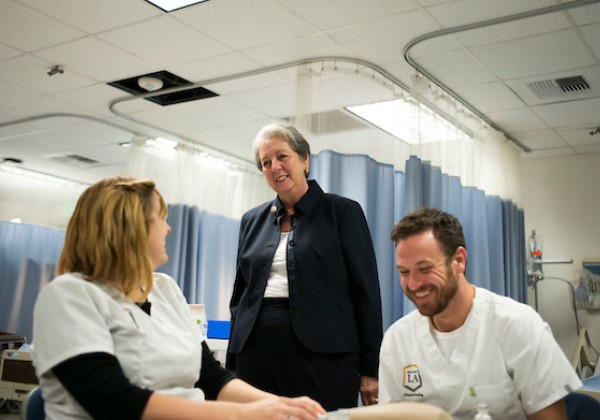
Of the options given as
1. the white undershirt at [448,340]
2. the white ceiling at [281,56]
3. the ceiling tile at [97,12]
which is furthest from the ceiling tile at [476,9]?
the white undershirt at [448,340]

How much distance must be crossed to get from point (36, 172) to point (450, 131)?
16.0 feet

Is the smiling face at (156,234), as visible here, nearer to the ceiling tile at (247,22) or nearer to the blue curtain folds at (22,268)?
the ceiling tile at (247,22)

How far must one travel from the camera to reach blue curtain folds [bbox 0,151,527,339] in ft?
11.5

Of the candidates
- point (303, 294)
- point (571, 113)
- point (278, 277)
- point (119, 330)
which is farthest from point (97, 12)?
A: point (571, 113)

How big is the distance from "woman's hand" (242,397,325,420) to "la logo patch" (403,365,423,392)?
344 mm

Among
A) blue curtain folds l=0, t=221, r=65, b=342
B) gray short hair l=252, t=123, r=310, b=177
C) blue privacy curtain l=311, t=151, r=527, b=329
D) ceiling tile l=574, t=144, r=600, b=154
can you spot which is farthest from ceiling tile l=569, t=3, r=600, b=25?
blue curtain folds l=0, t=221, r=65, b=342

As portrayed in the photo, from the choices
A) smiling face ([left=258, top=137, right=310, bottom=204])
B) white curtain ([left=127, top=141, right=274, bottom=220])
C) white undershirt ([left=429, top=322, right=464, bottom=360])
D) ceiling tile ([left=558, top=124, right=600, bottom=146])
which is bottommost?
white undershirt ([left=429, top=322, right=464, bottom=360])

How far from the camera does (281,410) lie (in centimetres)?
127

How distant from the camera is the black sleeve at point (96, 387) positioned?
3.88 ft

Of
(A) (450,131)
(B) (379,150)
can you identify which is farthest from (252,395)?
(A) (450,131)

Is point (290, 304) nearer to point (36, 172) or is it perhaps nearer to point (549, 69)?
point (549, 69)

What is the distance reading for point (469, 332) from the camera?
5.11 feet

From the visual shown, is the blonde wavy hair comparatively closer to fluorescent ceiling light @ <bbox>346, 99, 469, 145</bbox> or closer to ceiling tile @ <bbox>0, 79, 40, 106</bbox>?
fluorescent ceiling light @ <bbox>346, 99, 469, 145</bbox>

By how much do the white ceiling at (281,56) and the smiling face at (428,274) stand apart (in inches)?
72.5
